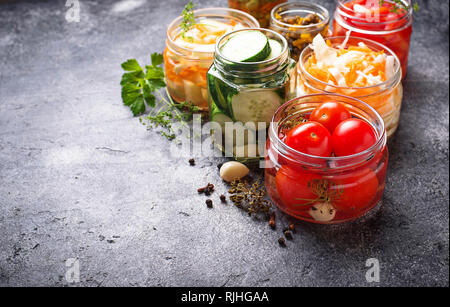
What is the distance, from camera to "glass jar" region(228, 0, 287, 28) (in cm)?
167

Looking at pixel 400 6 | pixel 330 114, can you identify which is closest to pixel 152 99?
pixel 330 114

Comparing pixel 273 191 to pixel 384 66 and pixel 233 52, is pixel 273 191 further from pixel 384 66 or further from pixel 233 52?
pixel 384 66

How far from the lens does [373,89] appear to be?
1.34 m

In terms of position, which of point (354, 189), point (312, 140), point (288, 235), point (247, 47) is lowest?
point (288, 235)

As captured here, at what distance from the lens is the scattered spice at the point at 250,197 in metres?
1.30

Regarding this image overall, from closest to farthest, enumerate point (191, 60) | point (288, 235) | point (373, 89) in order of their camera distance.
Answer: point (288, 235), point (373, 89), point (191, 60)

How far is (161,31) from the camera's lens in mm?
2035

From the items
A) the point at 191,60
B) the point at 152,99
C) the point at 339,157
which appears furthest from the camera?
the point at 152,99

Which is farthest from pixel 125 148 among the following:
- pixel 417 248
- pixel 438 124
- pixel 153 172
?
pixel 438 124

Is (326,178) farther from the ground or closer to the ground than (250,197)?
farther from the ground

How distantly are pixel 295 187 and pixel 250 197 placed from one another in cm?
19

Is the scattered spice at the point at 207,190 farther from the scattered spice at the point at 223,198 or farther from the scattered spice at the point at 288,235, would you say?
the scattered spice at the point at 288,235

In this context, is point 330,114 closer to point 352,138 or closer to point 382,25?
point 352,138

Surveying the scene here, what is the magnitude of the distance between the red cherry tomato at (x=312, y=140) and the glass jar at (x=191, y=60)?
0.43 metres
